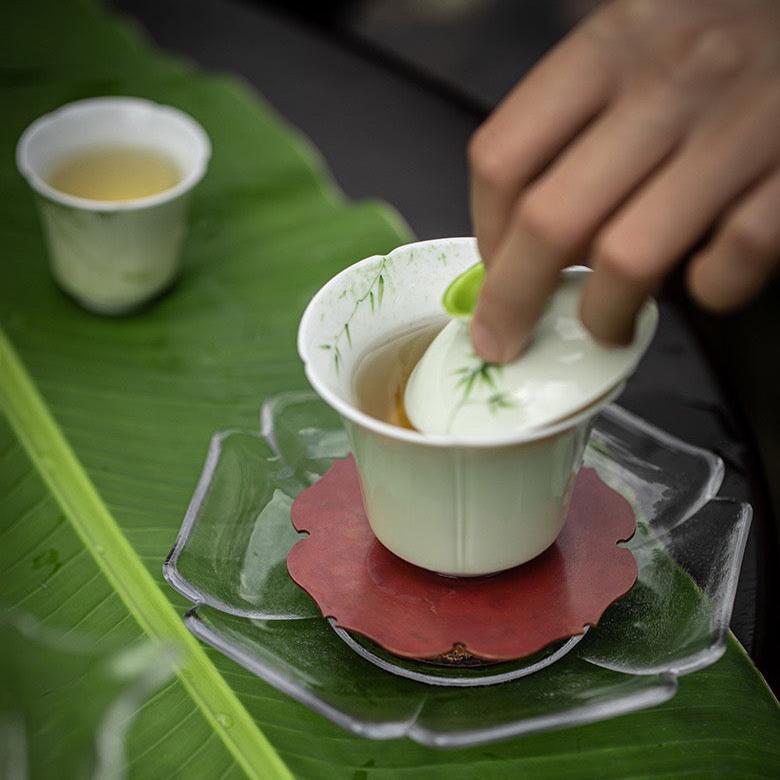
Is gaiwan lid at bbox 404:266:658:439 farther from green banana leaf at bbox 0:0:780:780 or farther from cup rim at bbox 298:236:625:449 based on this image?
green banana leaf at bbox 0:0:780:780

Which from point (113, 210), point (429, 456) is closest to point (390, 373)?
point (429, 456)

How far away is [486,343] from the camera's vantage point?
675 millimetres

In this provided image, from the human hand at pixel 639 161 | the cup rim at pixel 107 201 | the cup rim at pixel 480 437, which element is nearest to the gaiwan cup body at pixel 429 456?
the cup rim at pixel 480 437

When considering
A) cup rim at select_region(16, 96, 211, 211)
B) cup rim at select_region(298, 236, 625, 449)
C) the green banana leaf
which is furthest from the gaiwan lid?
cup rim at select_region(16, 96, 211, 211)

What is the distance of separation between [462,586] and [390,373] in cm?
17

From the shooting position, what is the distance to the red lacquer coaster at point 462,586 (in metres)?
0.77

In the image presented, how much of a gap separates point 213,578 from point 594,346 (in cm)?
36

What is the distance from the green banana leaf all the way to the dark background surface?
0.31 feet

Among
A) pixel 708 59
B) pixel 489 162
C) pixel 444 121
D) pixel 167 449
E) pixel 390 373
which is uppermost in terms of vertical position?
pixel 708 59

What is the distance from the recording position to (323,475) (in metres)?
0.93

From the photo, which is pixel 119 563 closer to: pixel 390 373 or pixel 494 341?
pixel 390 373

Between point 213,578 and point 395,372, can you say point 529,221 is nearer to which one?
point 395,372

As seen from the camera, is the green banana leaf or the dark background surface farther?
the dark background surface

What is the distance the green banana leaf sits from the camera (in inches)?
31.2
